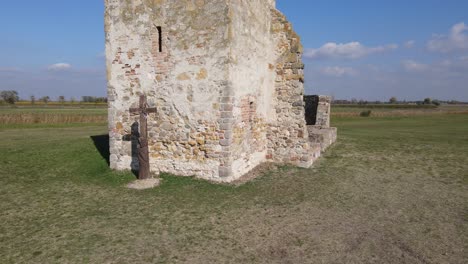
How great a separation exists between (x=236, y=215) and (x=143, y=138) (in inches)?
140

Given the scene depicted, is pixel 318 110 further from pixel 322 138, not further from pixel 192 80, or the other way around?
pixel 192 80

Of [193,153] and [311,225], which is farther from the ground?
[193,153]

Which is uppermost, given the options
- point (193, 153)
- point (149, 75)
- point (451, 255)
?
point (149, 75)

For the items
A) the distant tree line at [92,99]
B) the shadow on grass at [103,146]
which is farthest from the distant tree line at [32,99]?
the shadow on grass at [103,146]

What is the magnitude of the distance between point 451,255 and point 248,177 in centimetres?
508

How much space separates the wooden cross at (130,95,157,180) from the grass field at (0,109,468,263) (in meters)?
0.59

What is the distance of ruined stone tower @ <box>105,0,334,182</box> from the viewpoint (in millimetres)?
8125

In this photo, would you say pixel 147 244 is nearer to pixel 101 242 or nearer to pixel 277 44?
pixel 101 242

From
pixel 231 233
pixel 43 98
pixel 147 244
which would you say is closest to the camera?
pixel 147 244

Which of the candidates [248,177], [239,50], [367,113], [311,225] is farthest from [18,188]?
[367,113]

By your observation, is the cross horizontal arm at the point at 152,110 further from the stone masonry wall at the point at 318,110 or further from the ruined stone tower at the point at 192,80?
the stone masonry wall at the point at 318,110

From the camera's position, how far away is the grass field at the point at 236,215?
4793 mm

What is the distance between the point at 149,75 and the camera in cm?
881

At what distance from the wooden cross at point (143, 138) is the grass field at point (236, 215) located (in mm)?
591
